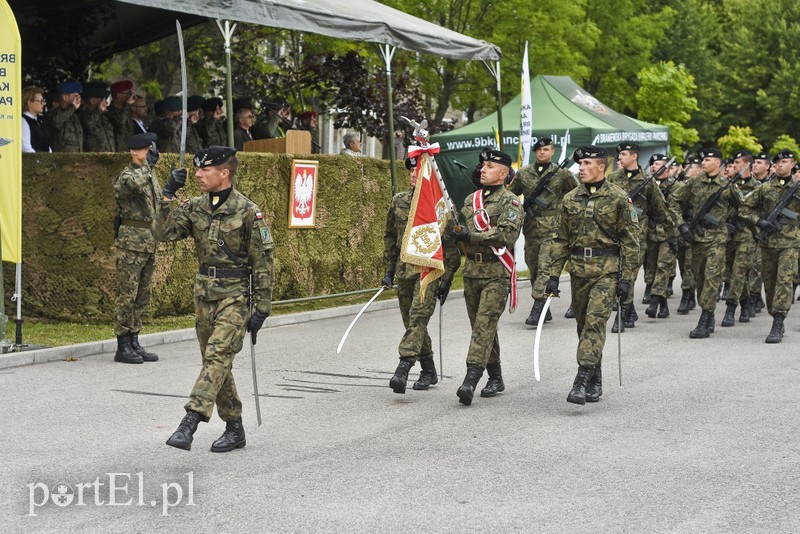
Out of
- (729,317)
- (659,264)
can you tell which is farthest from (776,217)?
(659,264)

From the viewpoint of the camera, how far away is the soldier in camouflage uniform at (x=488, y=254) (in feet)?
29.9

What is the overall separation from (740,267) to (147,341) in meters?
7.37

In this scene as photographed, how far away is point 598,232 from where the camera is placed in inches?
364

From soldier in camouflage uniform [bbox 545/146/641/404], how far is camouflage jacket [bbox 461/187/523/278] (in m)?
0.45

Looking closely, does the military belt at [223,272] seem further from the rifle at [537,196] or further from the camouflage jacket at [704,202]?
the camouflage jacket at [704,202]

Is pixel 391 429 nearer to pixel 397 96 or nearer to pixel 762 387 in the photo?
pixel 762 387

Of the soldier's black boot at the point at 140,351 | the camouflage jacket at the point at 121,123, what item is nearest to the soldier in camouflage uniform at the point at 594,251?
the soldier's black boot at the point at 140,351

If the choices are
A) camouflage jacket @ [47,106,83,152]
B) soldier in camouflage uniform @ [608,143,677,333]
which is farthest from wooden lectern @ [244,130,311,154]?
soldier in camouflage uniform @ [608,143,677,333]

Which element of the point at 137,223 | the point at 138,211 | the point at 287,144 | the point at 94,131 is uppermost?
the point at 94,131

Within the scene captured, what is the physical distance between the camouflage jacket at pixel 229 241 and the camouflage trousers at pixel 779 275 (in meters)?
7.77

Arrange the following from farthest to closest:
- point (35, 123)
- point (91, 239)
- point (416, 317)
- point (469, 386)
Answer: point (35, 123), point (91, 239), point (416, 317), point (469, 386)

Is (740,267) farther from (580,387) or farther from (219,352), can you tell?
(219,352)

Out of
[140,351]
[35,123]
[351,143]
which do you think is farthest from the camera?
[351,143]

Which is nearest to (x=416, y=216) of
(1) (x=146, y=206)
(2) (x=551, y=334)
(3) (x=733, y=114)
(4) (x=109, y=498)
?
(1) (x=146, y=206)
